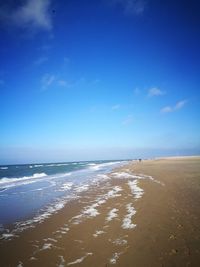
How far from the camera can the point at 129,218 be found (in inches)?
302

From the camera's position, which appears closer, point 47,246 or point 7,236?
point 47,246

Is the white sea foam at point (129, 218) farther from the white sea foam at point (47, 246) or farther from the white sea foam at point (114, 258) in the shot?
the white sea foam at point (47, 246)

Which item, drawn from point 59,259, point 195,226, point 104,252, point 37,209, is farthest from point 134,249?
point 37,209

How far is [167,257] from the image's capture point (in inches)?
181

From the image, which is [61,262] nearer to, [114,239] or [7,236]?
[114,239]

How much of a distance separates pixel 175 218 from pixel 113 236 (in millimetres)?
2648

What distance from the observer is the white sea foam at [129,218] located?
22.4 ft

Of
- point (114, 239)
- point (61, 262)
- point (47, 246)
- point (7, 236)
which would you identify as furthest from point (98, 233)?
point (7, 236)

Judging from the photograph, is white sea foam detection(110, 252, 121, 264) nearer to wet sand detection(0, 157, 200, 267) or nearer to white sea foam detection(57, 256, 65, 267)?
wet sand detection(0, 157, 200, 267)

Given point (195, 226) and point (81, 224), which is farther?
point (81, 224)

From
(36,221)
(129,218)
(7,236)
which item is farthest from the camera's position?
(36,221)

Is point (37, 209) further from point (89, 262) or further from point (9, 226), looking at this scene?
point (89, 262)

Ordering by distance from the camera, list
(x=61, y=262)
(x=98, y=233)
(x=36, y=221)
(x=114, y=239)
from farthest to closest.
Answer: (x=36, y=221) → (x=98, y=233) → (x=114, y=239) → (x=61, y=262)

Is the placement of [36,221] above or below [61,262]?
below
